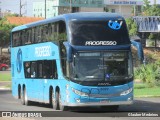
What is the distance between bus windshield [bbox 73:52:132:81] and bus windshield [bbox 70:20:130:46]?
61cm

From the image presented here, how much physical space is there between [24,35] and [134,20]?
243 feet

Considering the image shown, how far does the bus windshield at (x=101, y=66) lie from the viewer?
68.5 feet

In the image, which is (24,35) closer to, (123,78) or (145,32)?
(123,78)

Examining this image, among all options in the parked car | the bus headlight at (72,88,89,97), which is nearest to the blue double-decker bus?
the bus headlight at (72,88,89,97)

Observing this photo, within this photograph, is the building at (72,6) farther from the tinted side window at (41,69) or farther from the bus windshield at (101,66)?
the bus windshield at (101,66)

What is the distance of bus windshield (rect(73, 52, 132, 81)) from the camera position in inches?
822

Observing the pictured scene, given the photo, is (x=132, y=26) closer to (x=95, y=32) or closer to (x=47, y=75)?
(x=47, y=75)

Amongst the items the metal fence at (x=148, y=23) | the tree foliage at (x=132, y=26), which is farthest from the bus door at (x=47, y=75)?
the metal fence at (x=148, y=23)

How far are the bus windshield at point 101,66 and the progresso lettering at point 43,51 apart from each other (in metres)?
3.27

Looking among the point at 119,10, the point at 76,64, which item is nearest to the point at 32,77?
the point at 76,64

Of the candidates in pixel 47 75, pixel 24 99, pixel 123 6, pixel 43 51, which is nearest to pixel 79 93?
pixel 47 75

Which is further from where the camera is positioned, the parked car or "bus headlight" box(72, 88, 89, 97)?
the parked car

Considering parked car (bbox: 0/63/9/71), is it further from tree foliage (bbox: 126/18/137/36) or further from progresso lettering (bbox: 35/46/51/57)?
progresso lettering (bbox: 35/46/51/57)

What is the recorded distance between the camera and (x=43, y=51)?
971 inches
